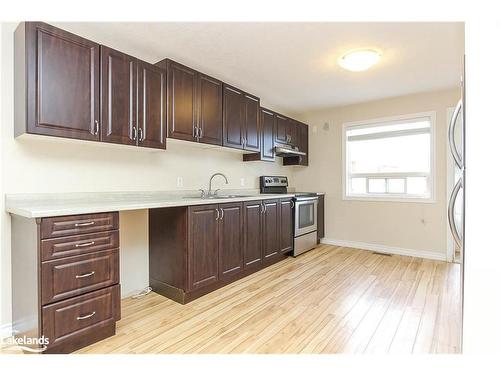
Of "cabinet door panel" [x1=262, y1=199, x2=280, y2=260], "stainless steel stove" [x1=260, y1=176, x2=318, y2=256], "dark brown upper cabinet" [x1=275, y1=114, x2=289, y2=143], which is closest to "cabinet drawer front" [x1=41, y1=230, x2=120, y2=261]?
"cabinet door panel" [x1=262, y1=199, x2=280, y2=260]

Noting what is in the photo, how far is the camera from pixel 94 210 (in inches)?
66.0

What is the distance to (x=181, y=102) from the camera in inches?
100

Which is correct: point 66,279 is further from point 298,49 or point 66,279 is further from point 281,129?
point 281,129

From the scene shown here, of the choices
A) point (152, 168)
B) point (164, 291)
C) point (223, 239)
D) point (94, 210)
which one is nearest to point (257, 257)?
point (223, 239)

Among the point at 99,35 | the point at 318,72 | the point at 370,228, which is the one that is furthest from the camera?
the point at 370,228

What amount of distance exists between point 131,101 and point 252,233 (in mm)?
1810

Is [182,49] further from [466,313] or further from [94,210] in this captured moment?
[466,313]

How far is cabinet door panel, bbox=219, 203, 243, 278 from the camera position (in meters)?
2.67

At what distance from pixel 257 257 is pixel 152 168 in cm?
154

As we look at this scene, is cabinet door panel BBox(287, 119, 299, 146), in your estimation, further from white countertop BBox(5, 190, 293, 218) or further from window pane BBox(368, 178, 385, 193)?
white countertop BBox(5, 190, 293, 218)

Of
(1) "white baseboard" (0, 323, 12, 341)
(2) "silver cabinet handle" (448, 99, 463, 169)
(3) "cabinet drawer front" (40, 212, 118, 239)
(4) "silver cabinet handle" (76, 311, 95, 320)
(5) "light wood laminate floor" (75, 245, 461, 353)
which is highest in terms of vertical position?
(2) "silver cabinet handle" (448, 99, 463, 169)

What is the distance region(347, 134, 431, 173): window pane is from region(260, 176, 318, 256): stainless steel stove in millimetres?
969

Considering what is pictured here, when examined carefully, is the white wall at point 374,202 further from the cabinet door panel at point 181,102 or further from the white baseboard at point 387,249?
the cabinet door panel at point 181,102
